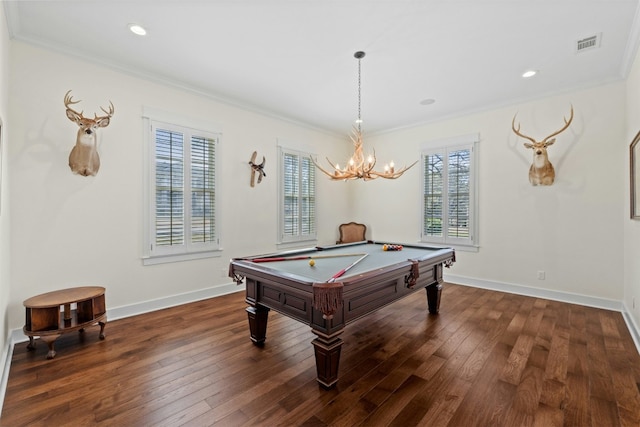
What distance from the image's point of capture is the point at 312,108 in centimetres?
496

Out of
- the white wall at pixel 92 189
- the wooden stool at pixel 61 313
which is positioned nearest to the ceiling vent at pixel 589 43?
the white wall at pixel 92 189

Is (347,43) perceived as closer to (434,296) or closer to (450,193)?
(434,296)

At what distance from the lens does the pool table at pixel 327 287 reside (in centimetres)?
211

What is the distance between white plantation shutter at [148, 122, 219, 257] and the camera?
12.5 ft

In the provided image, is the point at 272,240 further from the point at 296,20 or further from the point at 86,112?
the point at 296,20

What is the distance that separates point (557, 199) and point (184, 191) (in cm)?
550

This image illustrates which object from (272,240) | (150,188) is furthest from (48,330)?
(272,240)

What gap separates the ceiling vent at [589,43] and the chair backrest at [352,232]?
4335mm

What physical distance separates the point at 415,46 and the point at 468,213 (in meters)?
3.13

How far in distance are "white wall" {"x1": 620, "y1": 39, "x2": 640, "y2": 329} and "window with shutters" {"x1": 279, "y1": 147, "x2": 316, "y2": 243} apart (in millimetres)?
4565

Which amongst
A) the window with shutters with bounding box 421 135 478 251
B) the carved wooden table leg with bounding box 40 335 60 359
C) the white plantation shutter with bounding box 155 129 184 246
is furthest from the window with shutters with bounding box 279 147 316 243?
the carved wooden table leg with bounding box 40 335 60 359

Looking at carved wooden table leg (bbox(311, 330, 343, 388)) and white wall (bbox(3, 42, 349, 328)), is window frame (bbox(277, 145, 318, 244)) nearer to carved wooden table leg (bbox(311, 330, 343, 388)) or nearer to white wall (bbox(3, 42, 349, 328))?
white wall (bbox(3, 42, 349, 328))

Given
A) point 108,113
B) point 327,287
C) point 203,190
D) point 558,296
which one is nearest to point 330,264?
point 327,287

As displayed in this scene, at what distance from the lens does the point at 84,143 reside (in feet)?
10.2
